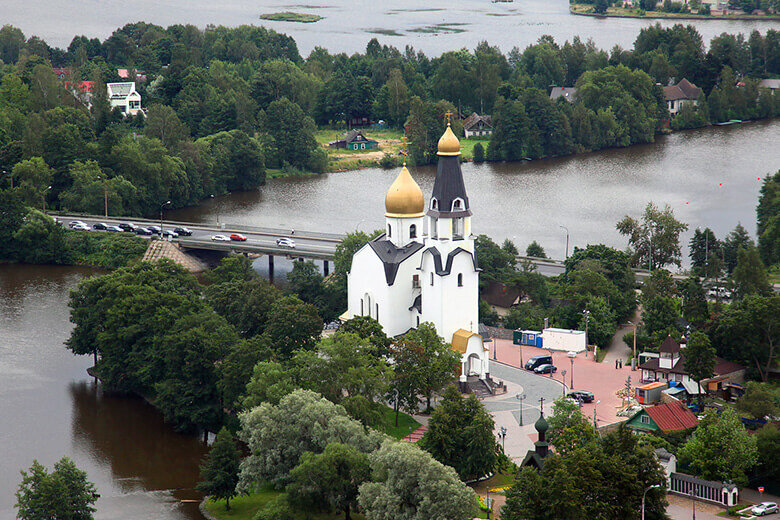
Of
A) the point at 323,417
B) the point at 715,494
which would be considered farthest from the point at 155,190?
the point at 715,494

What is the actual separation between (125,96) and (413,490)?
9787 cm

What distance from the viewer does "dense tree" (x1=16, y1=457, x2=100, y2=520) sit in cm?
5309

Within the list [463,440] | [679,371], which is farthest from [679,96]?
[463,440]

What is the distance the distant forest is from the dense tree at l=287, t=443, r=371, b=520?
5601cm

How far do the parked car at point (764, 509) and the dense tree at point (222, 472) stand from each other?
71.8 feet

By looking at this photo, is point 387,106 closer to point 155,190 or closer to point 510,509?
point 155,190

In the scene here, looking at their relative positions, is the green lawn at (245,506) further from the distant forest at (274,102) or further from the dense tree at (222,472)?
the distant forest at (274,102)

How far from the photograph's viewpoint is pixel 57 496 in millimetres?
53188

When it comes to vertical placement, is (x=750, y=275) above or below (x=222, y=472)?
above

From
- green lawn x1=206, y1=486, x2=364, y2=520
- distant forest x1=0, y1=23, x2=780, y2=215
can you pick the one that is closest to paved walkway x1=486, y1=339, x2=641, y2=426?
green lawn x1=206, y1=486, x2=364, y2=520

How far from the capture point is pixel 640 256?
301ft

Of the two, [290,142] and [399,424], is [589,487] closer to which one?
[399,424]

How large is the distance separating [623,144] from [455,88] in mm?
21445

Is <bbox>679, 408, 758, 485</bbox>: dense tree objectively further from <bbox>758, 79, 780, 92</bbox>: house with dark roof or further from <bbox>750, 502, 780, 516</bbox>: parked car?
<bbox>758, 79, 780, 92</bbox>: house with dark roof
